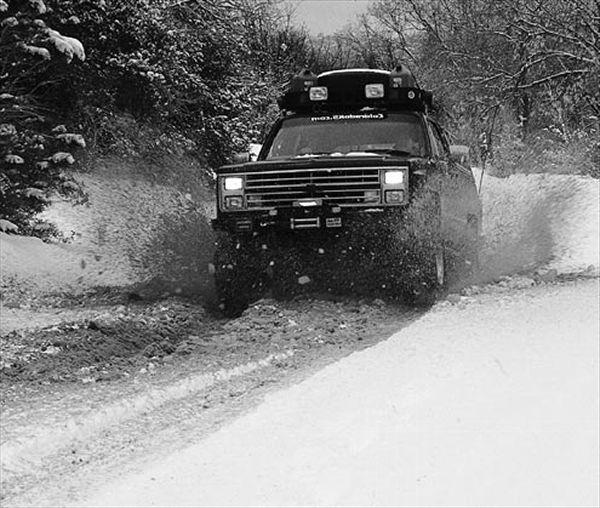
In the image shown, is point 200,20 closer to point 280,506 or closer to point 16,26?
point 16,26

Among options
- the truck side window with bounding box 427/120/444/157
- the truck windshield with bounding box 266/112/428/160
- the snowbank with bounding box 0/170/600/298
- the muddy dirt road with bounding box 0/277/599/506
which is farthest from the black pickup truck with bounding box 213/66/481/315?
the snowbank with bounding box 0/170/600/298

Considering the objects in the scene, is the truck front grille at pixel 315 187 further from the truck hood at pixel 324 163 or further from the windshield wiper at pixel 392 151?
the windshield wiper at pixel 392 151

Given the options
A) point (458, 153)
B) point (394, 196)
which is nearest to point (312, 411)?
point (394, 196)

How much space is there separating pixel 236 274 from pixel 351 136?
2.11 meters

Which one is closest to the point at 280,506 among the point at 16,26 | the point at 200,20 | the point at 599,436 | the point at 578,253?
the point at 599,436

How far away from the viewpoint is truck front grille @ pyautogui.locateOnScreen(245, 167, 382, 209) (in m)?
8.08

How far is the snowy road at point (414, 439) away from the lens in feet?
11.7

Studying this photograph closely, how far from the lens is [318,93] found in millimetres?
10125

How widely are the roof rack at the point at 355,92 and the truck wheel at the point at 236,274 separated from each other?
2.44 metres

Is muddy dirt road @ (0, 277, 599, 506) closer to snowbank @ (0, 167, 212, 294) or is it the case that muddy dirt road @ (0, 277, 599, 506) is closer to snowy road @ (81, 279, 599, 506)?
snowy road @ (81, 279, 599, 506)

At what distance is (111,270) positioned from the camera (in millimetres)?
11797

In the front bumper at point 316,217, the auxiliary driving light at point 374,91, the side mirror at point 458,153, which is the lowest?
the front bumper at point 316,217

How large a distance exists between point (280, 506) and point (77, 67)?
12.6m

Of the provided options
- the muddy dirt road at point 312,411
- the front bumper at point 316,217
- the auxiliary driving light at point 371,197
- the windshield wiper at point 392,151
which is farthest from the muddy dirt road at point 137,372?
the windshield wiper at point 392,151
